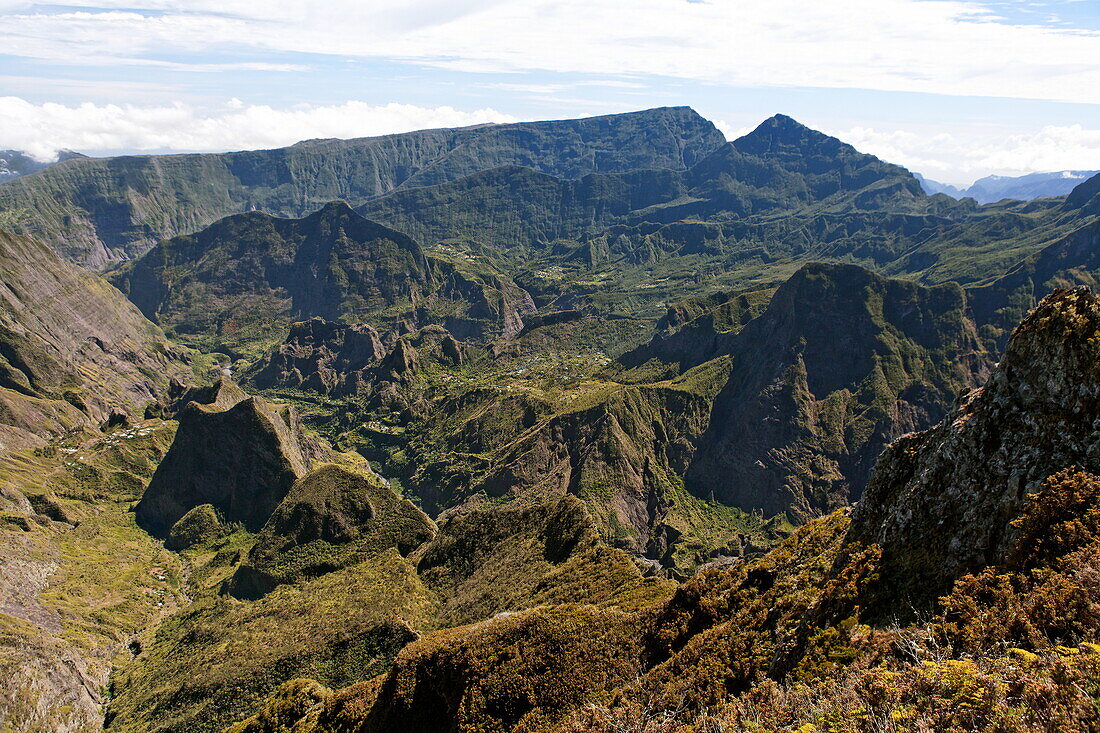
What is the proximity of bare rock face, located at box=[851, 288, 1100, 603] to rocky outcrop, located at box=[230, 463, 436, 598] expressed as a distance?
99.4 meters

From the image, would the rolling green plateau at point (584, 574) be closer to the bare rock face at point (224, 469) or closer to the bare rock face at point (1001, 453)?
the bare rock face at point (1001, 453)

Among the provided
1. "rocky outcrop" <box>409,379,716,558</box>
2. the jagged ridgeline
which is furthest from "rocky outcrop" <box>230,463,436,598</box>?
the jagged ridgeline

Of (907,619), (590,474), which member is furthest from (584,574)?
(590,474)

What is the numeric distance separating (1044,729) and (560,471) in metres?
173

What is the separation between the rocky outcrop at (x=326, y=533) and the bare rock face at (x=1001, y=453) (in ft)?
326

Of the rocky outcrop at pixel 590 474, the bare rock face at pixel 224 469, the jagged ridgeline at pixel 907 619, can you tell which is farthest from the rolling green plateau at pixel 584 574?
the rocky outcrop at pixel 590 474

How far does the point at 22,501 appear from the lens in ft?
456

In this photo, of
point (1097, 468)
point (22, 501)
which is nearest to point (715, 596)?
point (1097, 468)

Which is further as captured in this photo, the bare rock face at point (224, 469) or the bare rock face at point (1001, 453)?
the bare rock face at point (224, 469)

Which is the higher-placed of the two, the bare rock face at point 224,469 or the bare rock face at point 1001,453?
the bare rock face at point 1001,453

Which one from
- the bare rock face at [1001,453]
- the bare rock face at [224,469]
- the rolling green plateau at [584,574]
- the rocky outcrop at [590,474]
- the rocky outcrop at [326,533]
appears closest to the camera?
the rolling green plateau at [584,574]

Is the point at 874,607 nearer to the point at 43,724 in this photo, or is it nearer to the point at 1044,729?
the point at 1044,729

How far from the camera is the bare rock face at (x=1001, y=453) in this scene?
23797mm

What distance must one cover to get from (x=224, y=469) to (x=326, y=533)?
6507 centimetres
